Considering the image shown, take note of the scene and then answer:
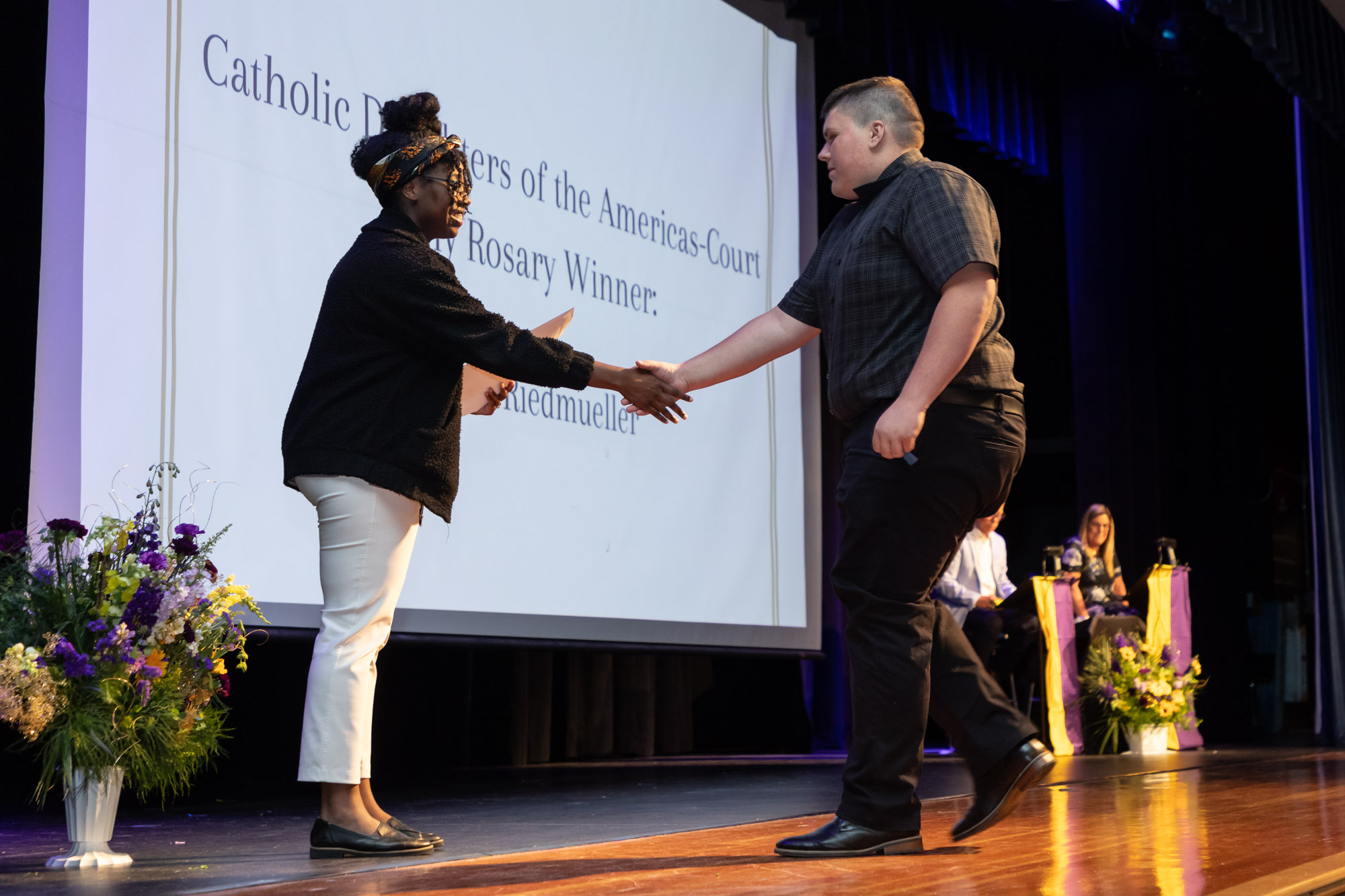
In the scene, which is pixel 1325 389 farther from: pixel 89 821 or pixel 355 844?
pixel 89 821

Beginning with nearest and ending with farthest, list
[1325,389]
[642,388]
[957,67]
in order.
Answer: [642,388] < [957,67] < [1325,389]

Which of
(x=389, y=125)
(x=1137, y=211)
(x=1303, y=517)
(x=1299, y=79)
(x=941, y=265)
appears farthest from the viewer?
(x=1303, y=517)

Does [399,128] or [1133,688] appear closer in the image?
[399,128]

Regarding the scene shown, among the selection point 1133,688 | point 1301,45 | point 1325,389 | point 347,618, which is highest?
point 1301,45

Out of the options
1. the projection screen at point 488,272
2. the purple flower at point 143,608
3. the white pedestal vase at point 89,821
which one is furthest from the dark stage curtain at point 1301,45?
the white pedestal vase at point 89,821

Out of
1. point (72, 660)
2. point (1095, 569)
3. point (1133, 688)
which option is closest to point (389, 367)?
point (72, 660)

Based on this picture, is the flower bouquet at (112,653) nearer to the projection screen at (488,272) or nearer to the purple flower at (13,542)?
the purple flower at (13,542)

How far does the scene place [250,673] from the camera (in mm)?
3797

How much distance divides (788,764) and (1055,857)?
289 centimetres

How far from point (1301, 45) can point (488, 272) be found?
3.49 meters

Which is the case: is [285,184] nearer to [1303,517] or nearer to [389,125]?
[389,125]

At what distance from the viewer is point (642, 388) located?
242cm

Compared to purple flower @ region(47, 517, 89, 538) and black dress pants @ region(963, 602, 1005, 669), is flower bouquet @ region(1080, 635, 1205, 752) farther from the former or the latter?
purple flower @ region(47, 517, 89, 538)

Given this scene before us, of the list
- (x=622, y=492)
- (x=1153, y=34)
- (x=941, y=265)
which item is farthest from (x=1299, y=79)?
(x=941, y=265)
